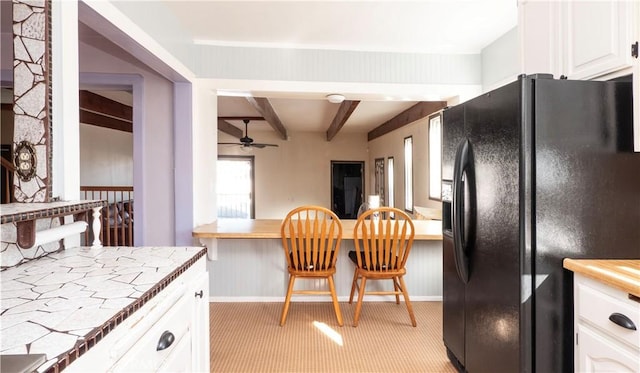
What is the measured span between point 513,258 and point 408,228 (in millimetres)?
1388

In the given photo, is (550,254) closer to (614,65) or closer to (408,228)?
(614,65)

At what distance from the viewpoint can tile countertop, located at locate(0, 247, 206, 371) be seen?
661 mm

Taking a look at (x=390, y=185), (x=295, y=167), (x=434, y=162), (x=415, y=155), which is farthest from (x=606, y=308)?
(x=295, y=167)

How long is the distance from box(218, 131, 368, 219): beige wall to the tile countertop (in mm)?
6588

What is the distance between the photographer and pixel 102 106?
4.51 meters

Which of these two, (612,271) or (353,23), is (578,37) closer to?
(612,271)

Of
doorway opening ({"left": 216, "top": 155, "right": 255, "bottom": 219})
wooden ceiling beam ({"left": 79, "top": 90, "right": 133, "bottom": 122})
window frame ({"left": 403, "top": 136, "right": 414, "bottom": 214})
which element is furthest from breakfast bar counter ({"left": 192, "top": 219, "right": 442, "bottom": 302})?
doorway opening ({"left": 216, "top": 155, "right": 255, "bottom": 219})

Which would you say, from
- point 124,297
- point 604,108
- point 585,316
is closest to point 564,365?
point 585,316

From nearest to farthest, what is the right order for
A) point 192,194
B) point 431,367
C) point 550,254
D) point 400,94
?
point 550,254, point 431,367, point 192,194, point 400,94

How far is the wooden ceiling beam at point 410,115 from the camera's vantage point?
425 cm

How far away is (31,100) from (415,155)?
4.71 m

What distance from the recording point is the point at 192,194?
2768mm

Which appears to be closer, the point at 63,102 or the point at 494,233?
the point at 63,102

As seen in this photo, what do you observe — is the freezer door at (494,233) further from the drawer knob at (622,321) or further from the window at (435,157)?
the window at (435,157)
